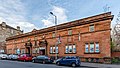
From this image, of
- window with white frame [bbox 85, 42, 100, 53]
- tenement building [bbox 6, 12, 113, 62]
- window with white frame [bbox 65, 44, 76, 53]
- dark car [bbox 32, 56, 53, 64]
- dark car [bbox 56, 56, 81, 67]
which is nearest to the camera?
dark car [bbox 56, 56, 81, 67]

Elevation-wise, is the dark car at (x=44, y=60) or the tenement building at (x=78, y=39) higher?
the tenement building at (x=78, y=39)

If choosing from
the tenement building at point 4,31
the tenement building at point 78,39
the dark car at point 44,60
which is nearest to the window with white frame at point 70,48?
the tenement building at point 78,39

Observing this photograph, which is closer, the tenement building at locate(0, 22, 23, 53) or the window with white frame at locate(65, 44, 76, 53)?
A: the window with white frame at locate(65, 44, 76, 53)

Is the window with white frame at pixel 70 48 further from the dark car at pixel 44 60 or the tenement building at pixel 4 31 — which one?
the tenement building at pixel 4 31

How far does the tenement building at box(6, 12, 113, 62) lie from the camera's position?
2966 centimetres

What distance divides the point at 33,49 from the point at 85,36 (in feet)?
61.3

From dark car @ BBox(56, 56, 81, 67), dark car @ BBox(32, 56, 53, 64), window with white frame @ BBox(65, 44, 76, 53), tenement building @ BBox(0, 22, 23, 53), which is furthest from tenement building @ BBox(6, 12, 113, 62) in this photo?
tenement building @ BBox(0, 22, 23, 53)

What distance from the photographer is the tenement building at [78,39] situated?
29.7m

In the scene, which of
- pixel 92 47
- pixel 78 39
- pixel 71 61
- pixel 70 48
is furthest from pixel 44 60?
pixel 92 47

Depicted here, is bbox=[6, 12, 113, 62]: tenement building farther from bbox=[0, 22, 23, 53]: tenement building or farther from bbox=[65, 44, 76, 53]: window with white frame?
bbox=[0, 22, 23, 53]: tenement building

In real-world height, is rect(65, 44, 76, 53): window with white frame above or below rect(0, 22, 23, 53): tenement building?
below

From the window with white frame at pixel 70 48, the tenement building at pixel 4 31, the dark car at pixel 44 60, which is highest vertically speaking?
the tenement building at pixel 4 31

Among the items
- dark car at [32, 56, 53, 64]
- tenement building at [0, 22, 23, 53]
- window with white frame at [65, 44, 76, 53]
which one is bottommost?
dark car at [32, 56, 53, 64]

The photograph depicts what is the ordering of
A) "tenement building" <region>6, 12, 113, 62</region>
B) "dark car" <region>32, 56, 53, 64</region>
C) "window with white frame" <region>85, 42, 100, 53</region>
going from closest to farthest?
"tenement building" <region>6, 12, 113, 62</region>
"dark car" <region>32, 56, 53, 64</region>
"window with white frame" <region>85, 42, 100, 53</region>
